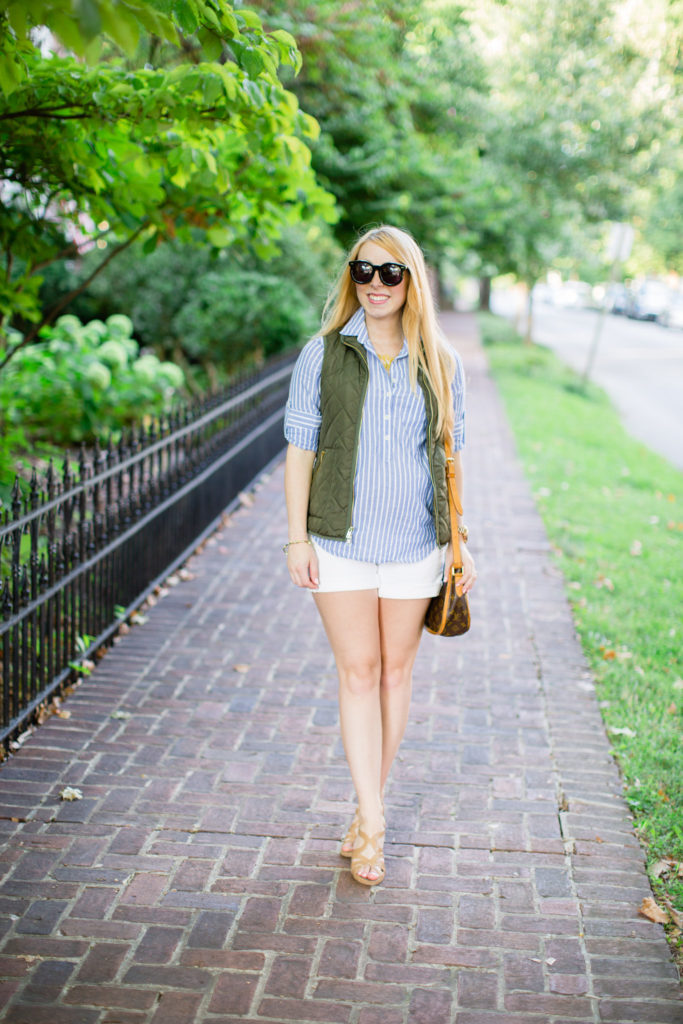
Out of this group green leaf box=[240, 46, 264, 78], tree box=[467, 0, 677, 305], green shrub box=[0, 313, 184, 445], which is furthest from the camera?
tree box=[467, 0, 677, 305]

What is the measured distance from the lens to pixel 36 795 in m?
3.62

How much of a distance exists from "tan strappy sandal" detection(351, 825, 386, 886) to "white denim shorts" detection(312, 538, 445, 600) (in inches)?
34.2

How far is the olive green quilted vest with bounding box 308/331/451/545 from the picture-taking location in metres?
2.93

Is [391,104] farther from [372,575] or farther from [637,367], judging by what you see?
[372,575]

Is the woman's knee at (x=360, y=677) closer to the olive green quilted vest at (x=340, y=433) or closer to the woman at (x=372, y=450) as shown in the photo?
the woman at (x=372, y=450)

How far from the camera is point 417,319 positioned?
2.96 metres

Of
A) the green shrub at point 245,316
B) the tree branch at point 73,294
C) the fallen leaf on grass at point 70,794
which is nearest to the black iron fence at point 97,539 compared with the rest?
the fallen leaf on grass at point 70,794

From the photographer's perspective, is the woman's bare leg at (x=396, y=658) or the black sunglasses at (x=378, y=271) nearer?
the black sunglasses at (x=378, y=271)

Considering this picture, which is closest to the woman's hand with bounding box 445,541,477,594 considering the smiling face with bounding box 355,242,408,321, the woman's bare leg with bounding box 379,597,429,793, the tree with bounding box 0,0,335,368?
the woman's bare leg with bounding box 379,597,429,793

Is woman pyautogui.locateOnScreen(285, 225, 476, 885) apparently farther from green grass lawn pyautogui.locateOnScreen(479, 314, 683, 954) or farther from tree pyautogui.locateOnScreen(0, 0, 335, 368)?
green grass lawn pyautogui.locateOnScreen(479, 314, 683, 954)

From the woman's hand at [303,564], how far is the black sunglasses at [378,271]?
2.83ft

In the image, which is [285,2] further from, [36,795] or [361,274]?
[36,795]

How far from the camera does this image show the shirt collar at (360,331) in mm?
2977

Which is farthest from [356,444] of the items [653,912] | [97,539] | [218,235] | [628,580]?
[628,580]
